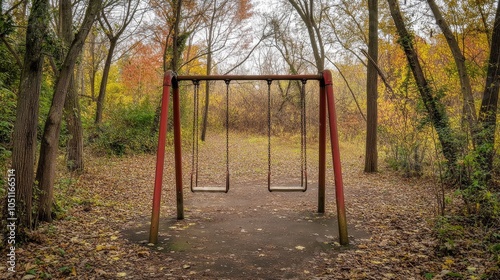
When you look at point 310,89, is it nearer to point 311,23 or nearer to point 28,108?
point 311,23

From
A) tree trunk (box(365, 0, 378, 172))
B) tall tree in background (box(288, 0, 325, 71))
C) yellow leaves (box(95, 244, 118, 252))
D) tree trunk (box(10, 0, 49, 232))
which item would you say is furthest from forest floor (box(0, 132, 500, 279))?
tall tree in background (box(288, 0, 325, 71))

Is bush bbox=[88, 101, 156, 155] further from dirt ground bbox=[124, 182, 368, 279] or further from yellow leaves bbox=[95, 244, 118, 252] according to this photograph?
yellow leaves bbox=[95, 244, 118, 252]

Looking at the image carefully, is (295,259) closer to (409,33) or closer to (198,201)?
(198,201)

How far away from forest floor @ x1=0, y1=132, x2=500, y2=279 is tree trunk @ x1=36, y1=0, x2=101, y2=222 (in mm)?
436

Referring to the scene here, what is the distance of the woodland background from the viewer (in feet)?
14.8

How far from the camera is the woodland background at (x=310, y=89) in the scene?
4520 mm

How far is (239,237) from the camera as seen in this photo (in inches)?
191

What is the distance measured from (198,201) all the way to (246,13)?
14.3 meters

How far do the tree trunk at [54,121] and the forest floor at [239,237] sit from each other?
1.43 ft

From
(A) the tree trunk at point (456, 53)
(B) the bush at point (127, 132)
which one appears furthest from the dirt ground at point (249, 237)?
(B) the bush at point (127, 132)

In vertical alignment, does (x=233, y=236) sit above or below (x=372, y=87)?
below

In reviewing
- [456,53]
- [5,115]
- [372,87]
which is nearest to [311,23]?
[372,87]

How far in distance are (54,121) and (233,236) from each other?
287 centimetres

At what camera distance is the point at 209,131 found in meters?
26.8
